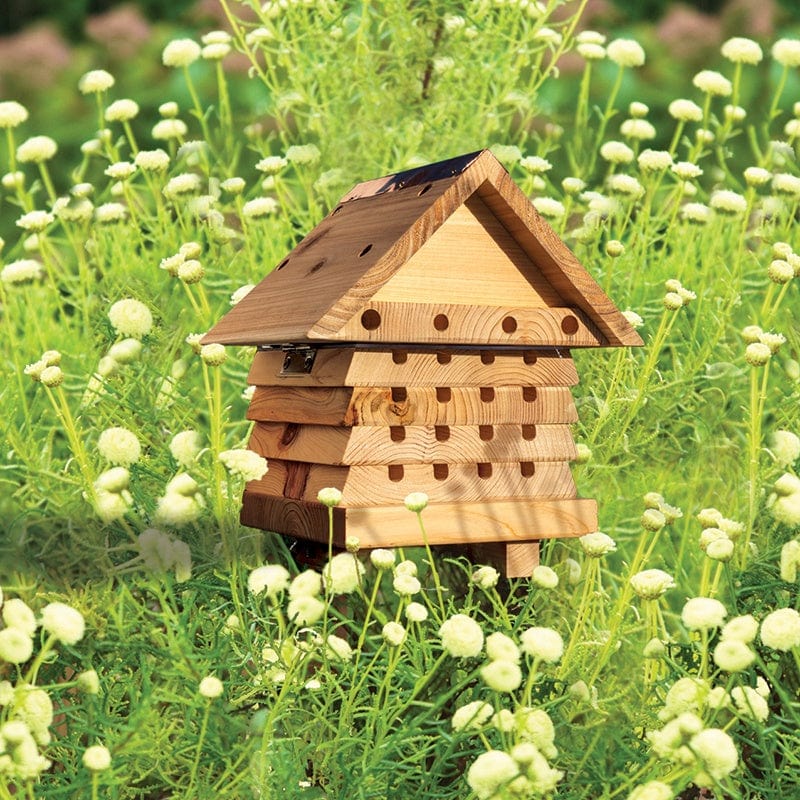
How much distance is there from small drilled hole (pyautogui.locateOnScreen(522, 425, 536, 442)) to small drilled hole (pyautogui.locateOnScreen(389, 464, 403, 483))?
9.8 inches

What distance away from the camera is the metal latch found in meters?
2.34

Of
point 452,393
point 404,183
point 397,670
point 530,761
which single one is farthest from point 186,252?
point 530,761

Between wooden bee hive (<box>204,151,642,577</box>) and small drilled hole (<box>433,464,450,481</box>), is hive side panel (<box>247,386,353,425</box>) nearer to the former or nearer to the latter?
wooden bee hive (<box>204,151,642,577</box>)

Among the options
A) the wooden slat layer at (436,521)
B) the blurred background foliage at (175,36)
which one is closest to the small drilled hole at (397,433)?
the wooden slat layer at (436,521)

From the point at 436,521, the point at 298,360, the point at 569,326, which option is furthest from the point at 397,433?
the point at 569,326

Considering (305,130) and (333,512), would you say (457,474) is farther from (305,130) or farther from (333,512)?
(305,130)

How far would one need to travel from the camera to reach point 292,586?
2156 millimetres

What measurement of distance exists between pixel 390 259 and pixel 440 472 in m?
0.38

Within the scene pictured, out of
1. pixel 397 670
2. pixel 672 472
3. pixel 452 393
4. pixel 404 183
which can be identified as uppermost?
pixel 404 183

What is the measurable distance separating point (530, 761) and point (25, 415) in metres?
1.55

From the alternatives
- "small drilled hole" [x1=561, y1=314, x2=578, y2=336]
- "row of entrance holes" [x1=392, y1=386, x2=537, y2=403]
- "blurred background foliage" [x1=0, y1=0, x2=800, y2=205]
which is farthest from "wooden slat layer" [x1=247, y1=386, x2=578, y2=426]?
"blurred background foliage" [x1=0, y1=0, x2=800, y2=205]

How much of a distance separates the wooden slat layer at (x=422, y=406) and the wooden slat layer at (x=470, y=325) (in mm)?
91

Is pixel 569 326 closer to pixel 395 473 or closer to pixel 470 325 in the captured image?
pixel 470 325

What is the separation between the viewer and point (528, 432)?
2369mm
